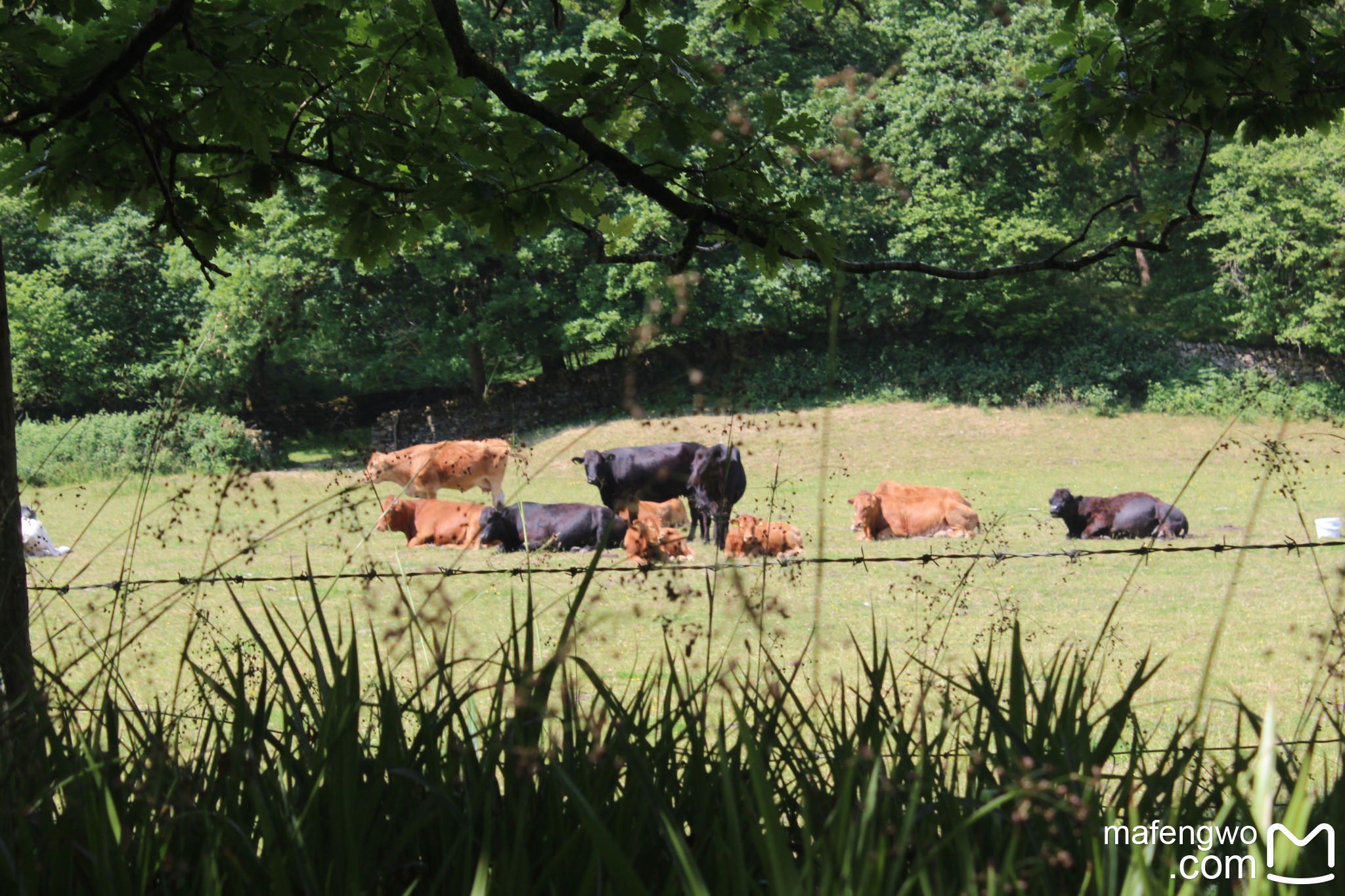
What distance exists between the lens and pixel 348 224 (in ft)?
12.5

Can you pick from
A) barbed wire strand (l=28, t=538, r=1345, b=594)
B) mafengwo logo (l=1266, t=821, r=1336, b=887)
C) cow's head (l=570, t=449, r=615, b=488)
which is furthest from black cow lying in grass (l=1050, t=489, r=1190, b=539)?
mafengwo logo (l=1266, t=821, r=1336, b=887)

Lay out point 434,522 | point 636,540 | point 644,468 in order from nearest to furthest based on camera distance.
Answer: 1. point 636,540
2. point 434,522
3. point 644,468

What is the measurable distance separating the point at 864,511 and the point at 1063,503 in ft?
7.16

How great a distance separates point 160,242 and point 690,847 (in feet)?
9.17

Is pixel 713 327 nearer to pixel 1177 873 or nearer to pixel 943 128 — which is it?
pixel 943 128

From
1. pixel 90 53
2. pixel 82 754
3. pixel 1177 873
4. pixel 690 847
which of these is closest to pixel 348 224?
pixel 90 53

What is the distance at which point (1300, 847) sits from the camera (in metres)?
1.53

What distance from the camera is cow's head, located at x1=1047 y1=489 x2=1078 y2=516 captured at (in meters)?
13.0

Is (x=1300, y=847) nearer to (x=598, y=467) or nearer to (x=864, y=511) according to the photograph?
(x=864, y=511)

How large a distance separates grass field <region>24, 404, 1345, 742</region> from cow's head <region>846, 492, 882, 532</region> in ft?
1.13

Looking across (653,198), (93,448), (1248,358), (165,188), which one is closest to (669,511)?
(653,198)

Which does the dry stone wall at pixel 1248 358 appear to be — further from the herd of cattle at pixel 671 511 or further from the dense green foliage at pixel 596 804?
the dense green foliage at pixel 596 804

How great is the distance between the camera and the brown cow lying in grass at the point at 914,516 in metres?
13.6

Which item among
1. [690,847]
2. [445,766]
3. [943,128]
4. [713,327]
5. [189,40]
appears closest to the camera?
[690,847]
